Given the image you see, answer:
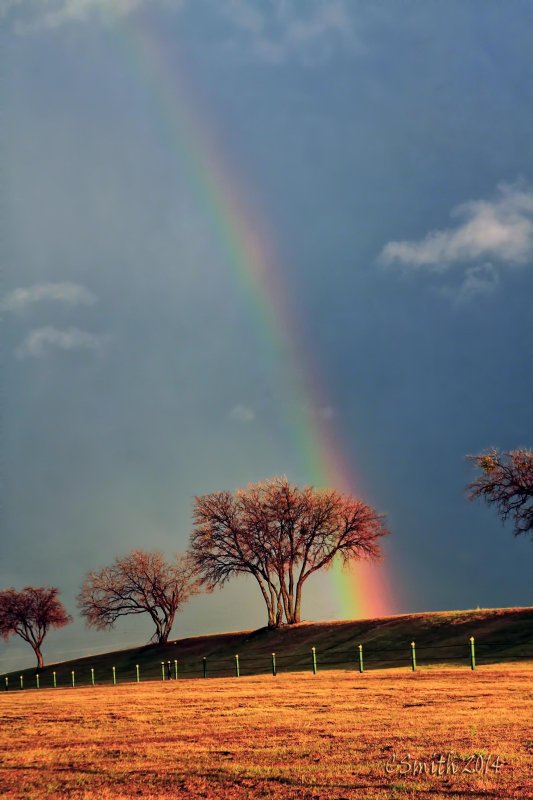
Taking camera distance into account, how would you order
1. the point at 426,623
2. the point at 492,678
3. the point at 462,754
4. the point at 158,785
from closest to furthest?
1. the point at 158,785
2. the point at 462,754
3. the point at 492,678
4. the point at 426,623

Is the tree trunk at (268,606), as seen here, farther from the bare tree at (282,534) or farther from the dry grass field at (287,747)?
the dry grass field at (287,747)

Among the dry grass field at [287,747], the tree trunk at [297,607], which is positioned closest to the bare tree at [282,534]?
the tree trunk at [297,607]

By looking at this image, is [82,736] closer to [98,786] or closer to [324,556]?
[98,786]

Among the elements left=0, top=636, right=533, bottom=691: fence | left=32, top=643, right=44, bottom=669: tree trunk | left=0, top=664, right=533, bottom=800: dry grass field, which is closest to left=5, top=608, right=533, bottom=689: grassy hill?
left=0, top=636, right=533, bottom=691: fence

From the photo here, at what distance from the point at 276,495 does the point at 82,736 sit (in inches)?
2289

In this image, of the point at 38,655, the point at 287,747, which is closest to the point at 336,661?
the point at 287,747

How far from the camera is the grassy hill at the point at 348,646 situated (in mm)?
47500

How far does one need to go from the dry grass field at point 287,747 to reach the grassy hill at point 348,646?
18.3 metres

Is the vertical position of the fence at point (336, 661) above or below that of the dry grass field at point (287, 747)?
below

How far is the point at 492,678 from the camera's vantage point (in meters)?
32.8

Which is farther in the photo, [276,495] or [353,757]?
[276,495]

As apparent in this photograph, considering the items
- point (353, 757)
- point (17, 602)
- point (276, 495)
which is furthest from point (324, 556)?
point (353, 757)

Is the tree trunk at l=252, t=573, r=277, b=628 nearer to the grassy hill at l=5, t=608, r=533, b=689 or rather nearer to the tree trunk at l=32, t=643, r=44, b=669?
the grassy hill at l=5, t=608, r=533, b=689

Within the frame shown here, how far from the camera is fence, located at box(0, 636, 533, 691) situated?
4372 centimetres
